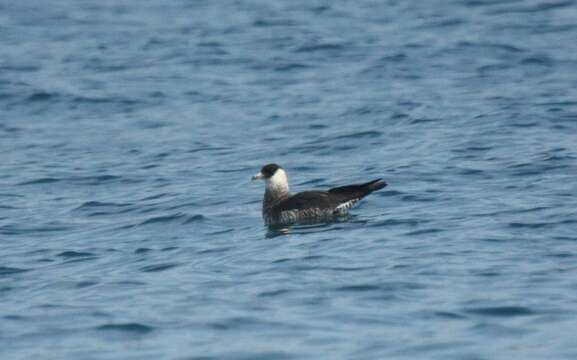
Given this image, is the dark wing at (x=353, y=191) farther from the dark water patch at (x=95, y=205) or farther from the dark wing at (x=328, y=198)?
the dark water patch at (x=95, y=205)

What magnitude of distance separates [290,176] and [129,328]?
26.6 ft

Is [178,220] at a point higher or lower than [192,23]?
lower

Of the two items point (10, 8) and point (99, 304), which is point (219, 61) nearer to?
point (10, 8)

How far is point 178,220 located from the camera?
16250mm

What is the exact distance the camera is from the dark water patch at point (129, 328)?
36.1ft

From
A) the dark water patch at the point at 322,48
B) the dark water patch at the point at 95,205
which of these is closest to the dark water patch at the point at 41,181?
the dark water patch at the point at 95,205

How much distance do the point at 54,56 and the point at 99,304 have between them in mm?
17104

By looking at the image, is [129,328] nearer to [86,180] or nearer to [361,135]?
[86,180]

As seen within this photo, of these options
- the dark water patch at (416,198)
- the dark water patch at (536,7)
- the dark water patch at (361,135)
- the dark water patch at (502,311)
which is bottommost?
the dark water patch at (502,311)

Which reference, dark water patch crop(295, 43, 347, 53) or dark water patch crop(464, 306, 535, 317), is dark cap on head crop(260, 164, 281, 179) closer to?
dark water patch crop(464, 306, 535, 317)

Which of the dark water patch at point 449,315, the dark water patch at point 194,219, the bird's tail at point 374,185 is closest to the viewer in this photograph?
the dark water patch at point 449,315

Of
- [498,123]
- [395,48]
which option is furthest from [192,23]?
[498,123]

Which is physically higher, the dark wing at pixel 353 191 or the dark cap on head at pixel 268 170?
the dark cap on head at pixel 268 170

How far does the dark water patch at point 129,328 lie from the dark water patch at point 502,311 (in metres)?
2.74
